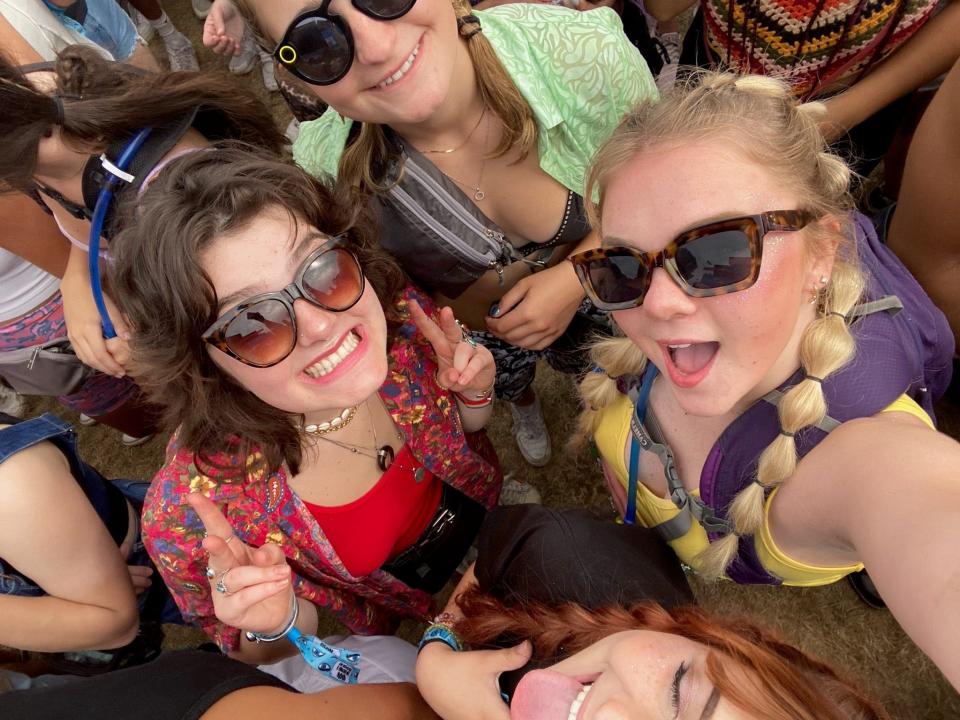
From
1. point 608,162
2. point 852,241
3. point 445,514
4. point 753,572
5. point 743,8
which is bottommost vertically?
point 445,514

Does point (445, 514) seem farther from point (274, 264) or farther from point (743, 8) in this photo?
point (743, 8)

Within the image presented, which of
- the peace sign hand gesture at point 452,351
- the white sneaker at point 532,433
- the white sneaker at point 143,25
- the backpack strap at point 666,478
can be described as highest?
the white sneaker at point 143,25

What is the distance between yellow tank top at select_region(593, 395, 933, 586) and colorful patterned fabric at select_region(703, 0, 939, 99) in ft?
3.75

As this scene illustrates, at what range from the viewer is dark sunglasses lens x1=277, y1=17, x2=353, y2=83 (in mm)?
1311

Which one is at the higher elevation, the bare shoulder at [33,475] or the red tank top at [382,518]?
the bare shoulder at [33,475]

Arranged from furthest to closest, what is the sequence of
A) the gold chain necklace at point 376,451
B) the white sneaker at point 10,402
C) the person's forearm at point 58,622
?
the white sneaker at point 10,402
the gold chain necklace at point 376,451
the person's forearm at point 58,622

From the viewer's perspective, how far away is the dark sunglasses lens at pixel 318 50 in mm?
1311

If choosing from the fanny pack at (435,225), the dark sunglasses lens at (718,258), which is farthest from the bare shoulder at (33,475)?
the dark sunglasses lens at (718,258)

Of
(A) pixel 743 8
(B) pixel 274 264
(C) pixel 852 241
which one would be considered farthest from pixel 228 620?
(A) pixel 743 8

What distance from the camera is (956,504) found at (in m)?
0.87

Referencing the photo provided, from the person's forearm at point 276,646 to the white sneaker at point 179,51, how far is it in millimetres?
4208

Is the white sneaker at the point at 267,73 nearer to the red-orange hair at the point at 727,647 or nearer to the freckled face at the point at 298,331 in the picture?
the freckled face at the point at 298,331

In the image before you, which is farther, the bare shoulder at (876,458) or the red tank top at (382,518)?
the red tank top at (382,518)

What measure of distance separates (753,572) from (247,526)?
1.44 metres
